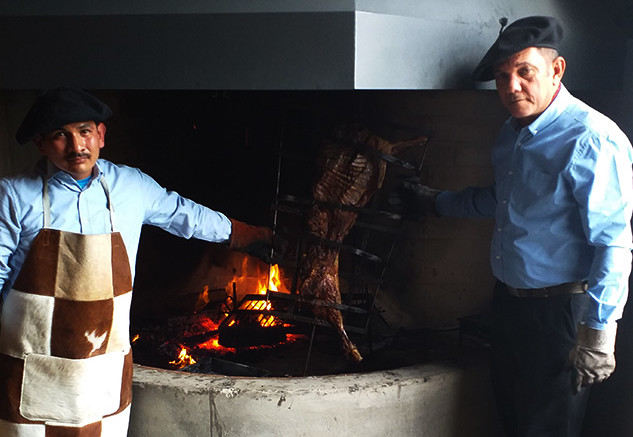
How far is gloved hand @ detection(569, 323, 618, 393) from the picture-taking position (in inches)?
87.1

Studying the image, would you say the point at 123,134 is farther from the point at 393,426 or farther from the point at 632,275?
the point at 632,275

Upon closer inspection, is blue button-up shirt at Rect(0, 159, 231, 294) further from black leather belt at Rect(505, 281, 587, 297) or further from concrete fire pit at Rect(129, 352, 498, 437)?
black leather belt at Rect(505, 281, 587, 297)

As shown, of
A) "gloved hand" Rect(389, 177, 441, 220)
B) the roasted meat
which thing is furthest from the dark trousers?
the roasted meat

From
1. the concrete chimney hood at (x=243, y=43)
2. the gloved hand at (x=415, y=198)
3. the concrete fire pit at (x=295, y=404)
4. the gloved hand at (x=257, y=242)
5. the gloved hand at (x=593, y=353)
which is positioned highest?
the concrete chimney hood at (x=243, y=43)

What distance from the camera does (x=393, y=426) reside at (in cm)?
263

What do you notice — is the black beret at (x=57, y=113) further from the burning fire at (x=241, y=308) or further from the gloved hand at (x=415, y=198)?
the gloved hand at (x=415, y=198)

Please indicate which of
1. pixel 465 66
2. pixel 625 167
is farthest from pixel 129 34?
pixel 625 167

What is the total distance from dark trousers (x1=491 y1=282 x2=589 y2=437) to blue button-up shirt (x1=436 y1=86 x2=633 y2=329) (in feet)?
0.31

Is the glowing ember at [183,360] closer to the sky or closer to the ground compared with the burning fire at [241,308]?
closer to the ground

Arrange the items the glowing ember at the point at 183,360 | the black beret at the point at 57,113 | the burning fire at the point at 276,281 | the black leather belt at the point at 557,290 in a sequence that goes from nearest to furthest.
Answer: the black beret at the point at 57,113, the black leather belt at the point at 557,290, the glowing ember at the point at 183,360, the burning fire at the point at 276,281

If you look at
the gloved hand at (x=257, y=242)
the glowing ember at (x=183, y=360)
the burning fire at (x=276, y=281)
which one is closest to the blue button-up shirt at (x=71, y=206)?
the gloved hand at (x=257, y=242)

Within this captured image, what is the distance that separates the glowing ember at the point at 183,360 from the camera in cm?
309

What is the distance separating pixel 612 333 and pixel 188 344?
1.97m

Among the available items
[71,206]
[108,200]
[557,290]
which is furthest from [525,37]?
[71,206]
